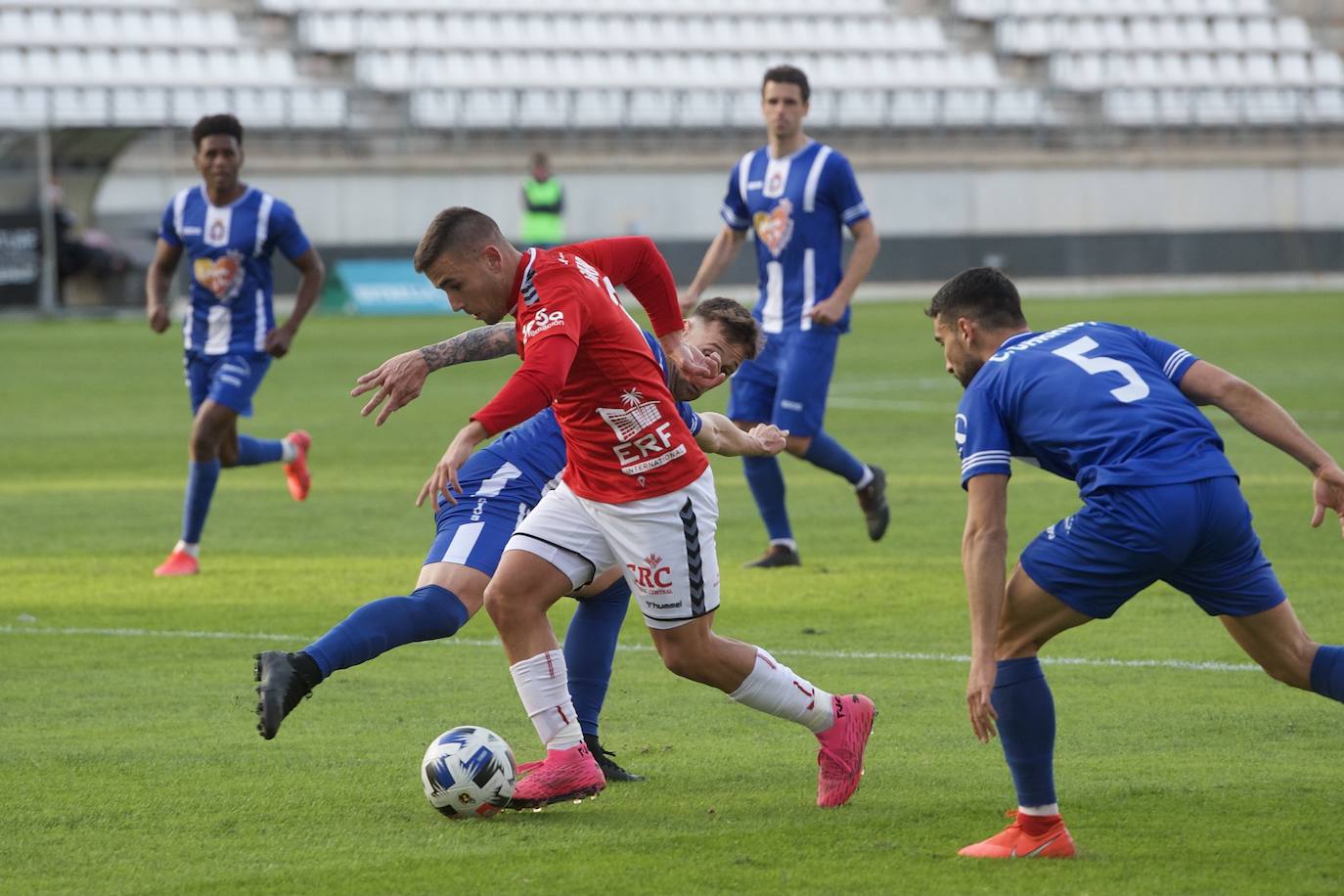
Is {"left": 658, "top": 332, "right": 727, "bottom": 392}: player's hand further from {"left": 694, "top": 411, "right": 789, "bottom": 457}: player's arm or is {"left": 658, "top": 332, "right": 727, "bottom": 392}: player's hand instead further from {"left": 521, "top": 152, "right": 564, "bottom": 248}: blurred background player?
{"left": 521, "top": 152, "right": 564, "bottom": 248}: blurred background player

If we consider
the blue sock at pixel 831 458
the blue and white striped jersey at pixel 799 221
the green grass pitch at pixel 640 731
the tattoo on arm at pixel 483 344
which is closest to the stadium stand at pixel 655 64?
the green grass pitch at pixel 640 731

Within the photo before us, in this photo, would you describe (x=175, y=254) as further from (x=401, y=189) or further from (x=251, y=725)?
(x=401, y=189)

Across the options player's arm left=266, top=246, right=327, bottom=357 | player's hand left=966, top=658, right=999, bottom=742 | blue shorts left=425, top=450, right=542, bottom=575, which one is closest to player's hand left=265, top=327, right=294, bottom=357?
player's arm left=266, top=246, right=327, bottom=357

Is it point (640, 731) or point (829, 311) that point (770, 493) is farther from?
point (640, 731)

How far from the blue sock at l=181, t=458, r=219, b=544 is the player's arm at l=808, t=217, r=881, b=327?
10.3 ft

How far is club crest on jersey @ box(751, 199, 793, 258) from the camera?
975cm

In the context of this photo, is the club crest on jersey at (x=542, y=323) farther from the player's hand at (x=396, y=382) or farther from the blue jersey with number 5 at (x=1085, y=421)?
the blue jersey with number 5 at (x=1085, y=421)

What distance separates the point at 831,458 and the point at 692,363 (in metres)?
4.25

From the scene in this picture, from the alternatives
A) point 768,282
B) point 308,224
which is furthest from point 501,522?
point 308,224

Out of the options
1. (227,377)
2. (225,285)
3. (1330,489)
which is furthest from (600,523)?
(225,285)

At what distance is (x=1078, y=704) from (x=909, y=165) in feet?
105

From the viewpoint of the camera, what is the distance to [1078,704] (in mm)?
6266

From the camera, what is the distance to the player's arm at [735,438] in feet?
17.6

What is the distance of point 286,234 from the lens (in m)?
9.94
